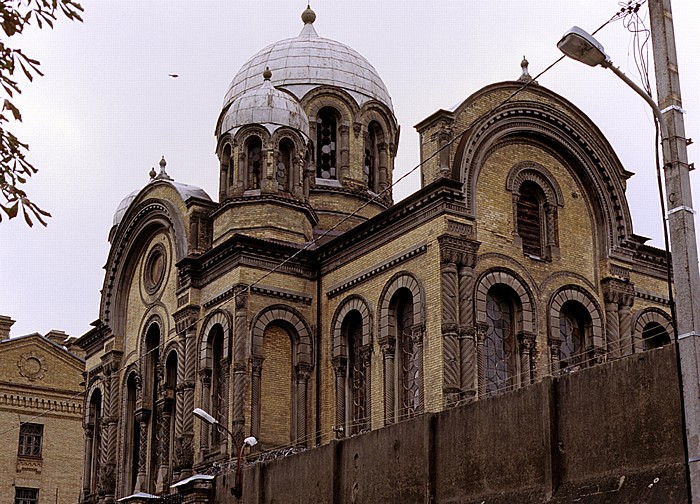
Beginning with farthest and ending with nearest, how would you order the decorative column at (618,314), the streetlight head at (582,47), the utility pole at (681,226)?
the decorative column at (618,314) < the streetlight head at (582,47) < the utility pole at (681,226)

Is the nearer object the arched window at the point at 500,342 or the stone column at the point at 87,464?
the arched window at the point at 500,342

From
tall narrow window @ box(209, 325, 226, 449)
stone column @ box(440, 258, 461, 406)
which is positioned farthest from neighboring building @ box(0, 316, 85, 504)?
stone column @ box(440, 258, 461, 406)

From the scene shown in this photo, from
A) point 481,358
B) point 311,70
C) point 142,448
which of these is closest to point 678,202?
point 481,358

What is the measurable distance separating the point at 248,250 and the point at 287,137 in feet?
12.7

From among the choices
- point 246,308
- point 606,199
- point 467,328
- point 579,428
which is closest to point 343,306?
point 246,308

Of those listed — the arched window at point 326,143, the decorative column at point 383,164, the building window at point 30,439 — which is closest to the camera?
the arched window at point 326,143

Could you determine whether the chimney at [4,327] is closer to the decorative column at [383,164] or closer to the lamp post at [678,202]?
the decorative column at [383,164]

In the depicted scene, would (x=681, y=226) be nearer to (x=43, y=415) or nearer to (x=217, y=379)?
(x=217, y=379)

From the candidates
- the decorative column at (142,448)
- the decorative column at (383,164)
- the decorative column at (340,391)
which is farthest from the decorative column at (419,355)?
the decorative column at (383,164)

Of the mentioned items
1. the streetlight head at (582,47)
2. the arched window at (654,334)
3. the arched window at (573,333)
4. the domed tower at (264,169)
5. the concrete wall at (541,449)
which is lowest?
the concrete wall at (541,449)

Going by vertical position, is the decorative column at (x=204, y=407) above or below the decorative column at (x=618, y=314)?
below

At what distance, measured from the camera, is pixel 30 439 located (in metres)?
46.9

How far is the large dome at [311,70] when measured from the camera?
39.3 meters

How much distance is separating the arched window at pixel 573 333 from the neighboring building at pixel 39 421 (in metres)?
22.8
